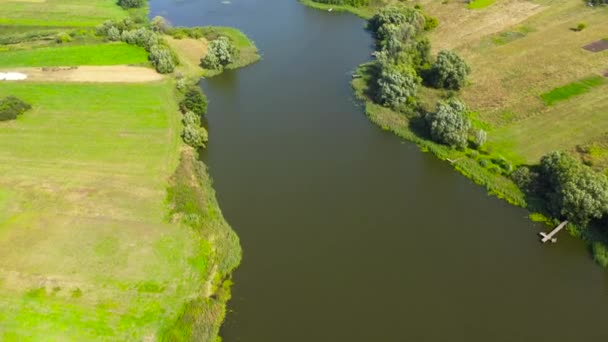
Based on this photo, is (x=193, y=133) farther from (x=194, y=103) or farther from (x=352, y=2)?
(x=352, y=2)

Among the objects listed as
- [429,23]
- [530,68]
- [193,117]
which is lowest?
[193,117]

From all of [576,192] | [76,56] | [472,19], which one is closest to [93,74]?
[76,56]

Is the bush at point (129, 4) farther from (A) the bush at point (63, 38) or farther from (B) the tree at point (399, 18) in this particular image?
(B) the tree at point (399, 18)

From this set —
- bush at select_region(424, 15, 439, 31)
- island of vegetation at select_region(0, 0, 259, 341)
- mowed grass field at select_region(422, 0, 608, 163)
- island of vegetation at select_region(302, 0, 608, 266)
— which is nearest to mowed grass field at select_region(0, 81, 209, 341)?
island of vegetation at select_region(0, 0, 259, 341)

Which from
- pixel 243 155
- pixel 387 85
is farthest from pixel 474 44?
pixel 243 155

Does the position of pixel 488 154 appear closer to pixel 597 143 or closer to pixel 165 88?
pixel 597 143

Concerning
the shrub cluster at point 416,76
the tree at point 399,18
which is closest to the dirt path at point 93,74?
the shrub cluster at point 416,76
